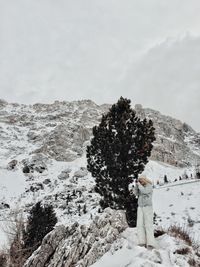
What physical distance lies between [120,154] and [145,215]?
35.1 ft

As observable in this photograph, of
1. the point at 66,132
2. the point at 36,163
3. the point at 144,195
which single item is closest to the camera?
the point at 144,195

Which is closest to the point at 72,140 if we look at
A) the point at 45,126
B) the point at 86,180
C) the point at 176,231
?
the point at 45,126

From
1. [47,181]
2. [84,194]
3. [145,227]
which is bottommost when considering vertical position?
[145,227]

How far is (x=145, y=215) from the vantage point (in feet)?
36.8

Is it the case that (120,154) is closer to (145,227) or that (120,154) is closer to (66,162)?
(145,227)

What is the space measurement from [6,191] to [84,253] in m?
53.9

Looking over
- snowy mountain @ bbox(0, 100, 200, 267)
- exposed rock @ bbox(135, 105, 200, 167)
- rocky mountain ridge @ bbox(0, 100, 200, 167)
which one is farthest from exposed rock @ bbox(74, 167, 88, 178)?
exposed rock @ bbox(135, 105, 200, 167)

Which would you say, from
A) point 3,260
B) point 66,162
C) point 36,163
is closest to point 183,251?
point 3,260

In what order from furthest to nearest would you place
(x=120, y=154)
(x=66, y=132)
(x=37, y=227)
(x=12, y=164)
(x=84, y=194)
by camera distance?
(x=66, y=132) < (x=12, y=164) < (x=84, y=194) < (x=37, y=227) < (x=120, y=154)

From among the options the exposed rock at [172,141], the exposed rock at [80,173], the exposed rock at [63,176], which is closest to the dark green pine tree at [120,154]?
the exposed rock at [63,176]

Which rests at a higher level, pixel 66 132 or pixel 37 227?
pixel 66 132

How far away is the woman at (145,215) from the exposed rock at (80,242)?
1.71 meters

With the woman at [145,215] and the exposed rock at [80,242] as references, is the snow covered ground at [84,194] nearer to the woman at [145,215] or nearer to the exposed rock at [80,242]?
the exposed rock at [80,242]

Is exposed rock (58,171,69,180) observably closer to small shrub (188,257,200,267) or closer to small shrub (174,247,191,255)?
small shrub (174,247,191,255)
